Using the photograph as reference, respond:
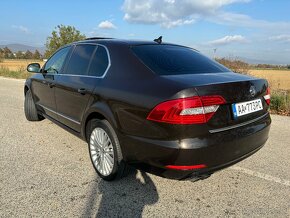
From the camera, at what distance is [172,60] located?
11.0 feet

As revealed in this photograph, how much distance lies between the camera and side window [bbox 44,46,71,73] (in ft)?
15.4

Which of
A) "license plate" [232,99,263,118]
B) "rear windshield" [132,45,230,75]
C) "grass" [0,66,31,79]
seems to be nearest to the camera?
"license plate" [232,99,263,118]

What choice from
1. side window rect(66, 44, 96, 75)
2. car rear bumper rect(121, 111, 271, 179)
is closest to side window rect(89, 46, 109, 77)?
side window rect(66, 44, 96, 75)

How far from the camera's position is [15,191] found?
319 cm

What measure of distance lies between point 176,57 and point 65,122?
1.99 m

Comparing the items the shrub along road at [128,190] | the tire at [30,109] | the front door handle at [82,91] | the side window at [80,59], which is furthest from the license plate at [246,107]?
the tire at [30,109]

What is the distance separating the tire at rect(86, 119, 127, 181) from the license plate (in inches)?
50.0

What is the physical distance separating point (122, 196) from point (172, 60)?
64.3 inches

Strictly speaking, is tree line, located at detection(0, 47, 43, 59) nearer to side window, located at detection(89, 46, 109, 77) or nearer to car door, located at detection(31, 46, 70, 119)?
car door, located at detection(31, 46, 70, 119)

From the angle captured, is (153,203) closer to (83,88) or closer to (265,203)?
(265,203)

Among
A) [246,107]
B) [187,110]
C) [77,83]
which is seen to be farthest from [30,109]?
[246,107]

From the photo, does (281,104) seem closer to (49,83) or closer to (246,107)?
(246,107)

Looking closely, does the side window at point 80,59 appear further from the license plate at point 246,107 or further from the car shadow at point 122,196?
the license plate at point 246,107

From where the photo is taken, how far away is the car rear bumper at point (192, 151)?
2.56m
